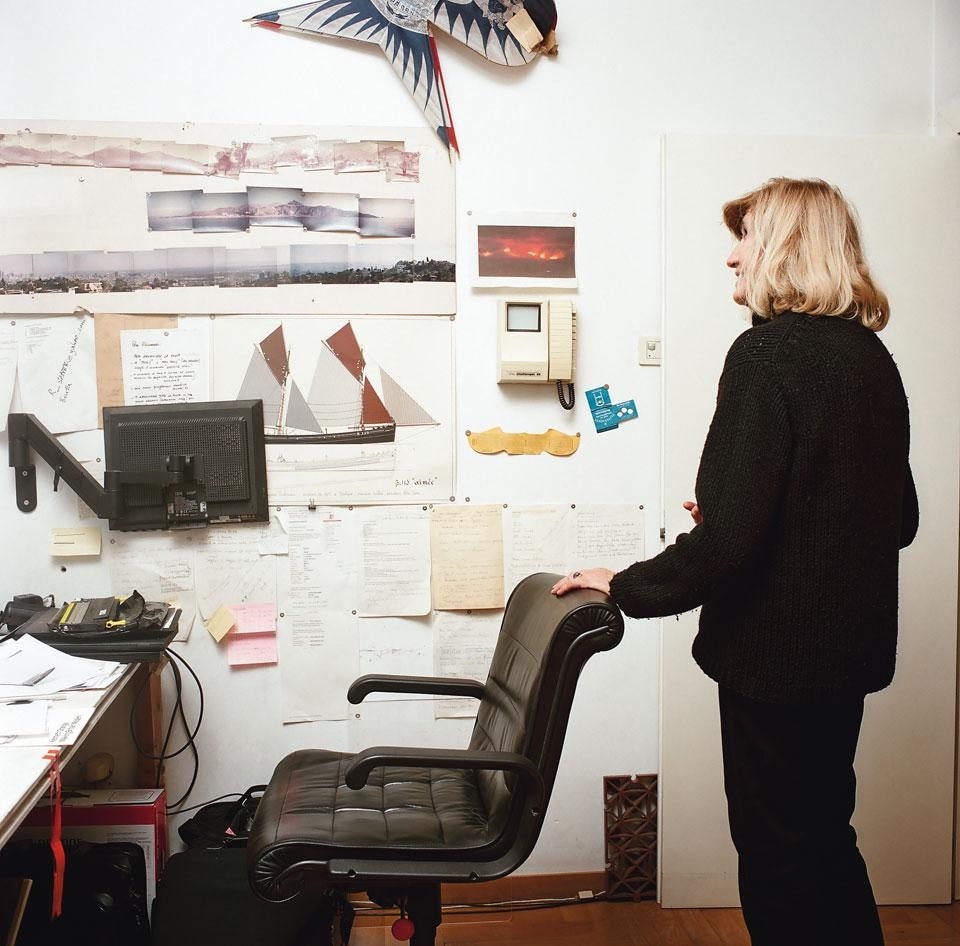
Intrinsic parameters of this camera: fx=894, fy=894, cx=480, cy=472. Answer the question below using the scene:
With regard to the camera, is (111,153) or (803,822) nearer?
(803,822)

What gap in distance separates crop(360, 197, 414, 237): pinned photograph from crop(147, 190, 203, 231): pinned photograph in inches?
16.6

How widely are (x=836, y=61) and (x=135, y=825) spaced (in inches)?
104

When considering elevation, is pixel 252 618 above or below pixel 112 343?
below

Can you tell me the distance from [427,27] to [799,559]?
66.3 inches

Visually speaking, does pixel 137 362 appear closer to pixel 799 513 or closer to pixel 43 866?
pixel 43 866

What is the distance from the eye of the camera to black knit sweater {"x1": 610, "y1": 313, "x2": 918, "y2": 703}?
1.37m

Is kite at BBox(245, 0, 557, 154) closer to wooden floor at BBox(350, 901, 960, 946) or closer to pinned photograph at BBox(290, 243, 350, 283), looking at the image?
pinned photograph at BBox(290, 243, 350, 283)

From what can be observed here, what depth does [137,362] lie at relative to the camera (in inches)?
90.7

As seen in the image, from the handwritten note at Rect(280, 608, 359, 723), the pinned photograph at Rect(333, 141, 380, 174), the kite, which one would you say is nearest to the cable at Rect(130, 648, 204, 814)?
the handwritten note at Rect(280, 608, 359, 723)

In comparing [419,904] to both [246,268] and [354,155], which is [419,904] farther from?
[354,155]

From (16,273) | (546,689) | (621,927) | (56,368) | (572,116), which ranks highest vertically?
(572,116)

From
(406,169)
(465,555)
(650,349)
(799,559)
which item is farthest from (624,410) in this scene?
(799,559)

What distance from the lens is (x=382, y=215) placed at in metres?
2.34

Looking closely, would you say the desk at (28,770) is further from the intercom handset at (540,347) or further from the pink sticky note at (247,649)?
the intercom handset at (540,347)
